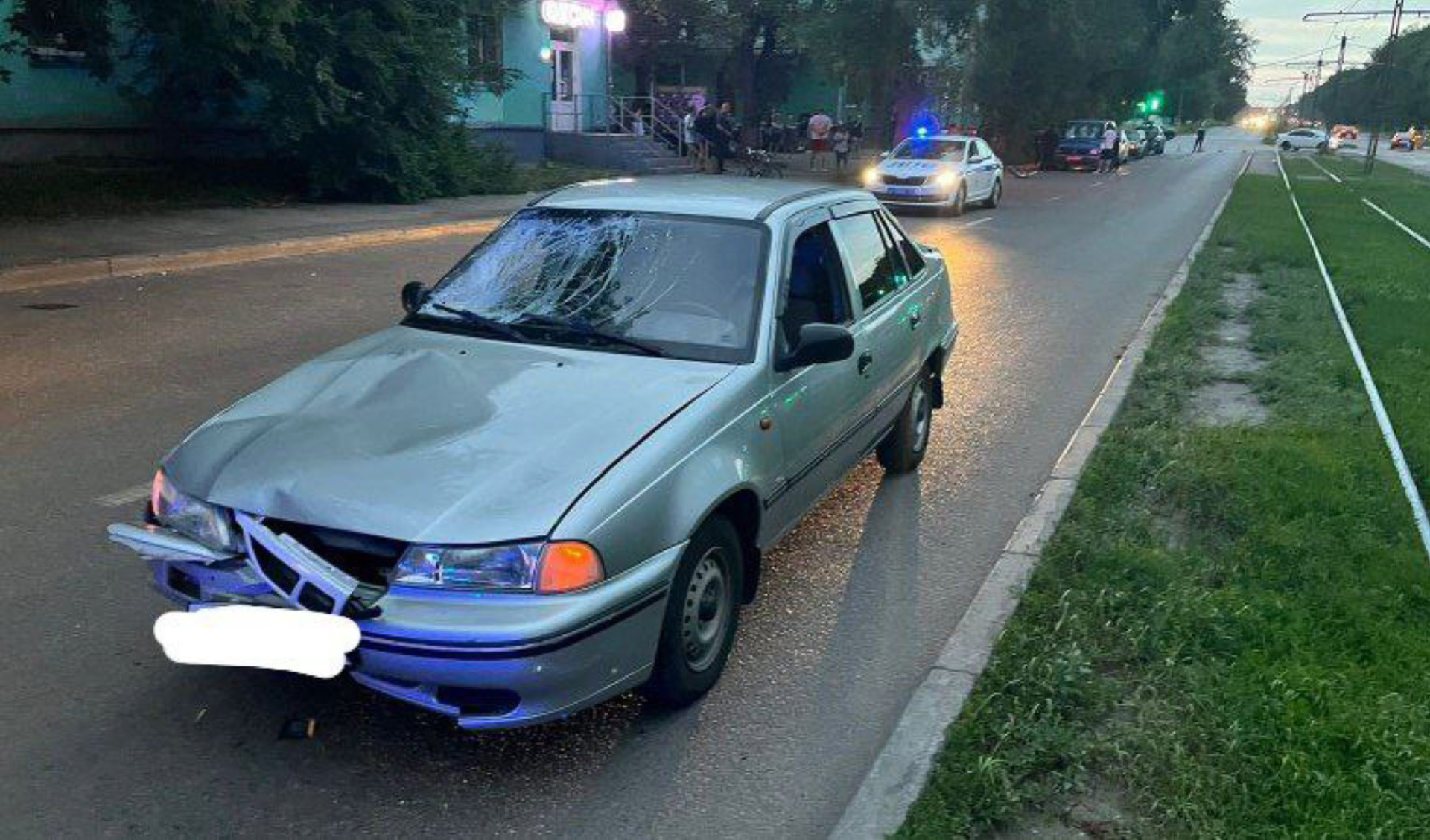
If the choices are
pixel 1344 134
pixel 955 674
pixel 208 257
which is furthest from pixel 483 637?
pixel 1344 134

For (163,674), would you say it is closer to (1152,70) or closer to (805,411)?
(805,411)

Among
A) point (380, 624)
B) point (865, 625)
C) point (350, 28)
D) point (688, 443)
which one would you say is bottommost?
point (865, 625)

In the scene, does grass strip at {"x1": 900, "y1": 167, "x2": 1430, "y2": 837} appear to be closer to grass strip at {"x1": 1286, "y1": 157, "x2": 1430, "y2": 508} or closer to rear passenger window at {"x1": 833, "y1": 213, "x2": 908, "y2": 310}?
grass strip at {"x1": 1286, "y1": 157, "x2": 1430, "y2": 508}

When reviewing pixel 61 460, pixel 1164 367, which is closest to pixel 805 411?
pixel 61 460

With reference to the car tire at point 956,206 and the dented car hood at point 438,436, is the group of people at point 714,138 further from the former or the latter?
the dented car hood at point 438,436

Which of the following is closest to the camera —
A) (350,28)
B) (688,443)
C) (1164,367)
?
(688,443)

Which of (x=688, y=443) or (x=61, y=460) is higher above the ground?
(x=688, y=443)

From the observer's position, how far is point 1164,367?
8.18 m

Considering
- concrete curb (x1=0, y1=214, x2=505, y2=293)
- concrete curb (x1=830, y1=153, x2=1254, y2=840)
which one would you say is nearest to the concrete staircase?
concrete curb (x1=0, y1=214, x2=505, y2=293)

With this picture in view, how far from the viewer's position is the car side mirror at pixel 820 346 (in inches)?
159

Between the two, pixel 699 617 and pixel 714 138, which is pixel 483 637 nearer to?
pixel 699 617

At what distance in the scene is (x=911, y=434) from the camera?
235 inches

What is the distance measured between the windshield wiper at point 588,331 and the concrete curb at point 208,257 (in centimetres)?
896

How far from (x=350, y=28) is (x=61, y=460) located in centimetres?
1277
